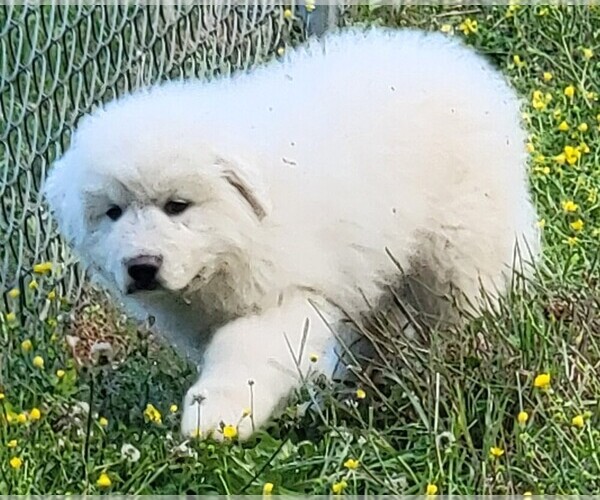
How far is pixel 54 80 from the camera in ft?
17.0

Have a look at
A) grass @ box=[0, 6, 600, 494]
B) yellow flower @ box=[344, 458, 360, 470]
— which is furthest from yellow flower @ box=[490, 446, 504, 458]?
yellow flower @ box=[344, 458, 360, 470]

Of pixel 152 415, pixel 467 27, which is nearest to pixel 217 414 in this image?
pixel 152 415

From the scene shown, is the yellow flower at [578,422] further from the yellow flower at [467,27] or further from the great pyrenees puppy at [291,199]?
the yellow flower at [467,27]

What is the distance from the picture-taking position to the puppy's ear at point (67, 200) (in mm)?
3877

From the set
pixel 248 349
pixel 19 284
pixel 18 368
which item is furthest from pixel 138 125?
pixel 19 284

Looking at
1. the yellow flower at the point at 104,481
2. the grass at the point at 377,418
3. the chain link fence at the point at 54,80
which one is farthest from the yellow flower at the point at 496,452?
the chain link fence at the point at 54,80

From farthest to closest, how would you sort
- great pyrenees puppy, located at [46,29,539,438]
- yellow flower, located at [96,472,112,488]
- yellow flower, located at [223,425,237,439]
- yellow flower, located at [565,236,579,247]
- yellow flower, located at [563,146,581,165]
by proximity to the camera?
yellow flower, located at [563,146,581,165]
yellow flower, located at [565,236,579,247]
great pyrenees puppy, located at [46,29,539,438]
yellow flower, located at [223,425,237,439]
yellow flower, located at [96,472,112,488]

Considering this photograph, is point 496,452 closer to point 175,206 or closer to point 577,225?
point 175,206

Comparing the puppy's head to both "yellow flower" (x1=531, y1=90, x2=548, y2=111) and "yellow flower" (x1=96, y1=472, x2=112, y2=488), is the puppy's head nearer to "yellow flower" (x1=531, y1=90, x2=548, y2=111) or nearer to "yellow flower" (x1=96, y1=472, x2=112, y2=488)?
"yellow flower" (x1=96, y1=472, x2=112, y2=488)

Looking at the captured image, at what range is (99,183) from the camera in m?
3.79

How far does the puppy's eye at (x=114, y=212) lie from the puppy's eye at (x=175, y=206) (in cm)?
12

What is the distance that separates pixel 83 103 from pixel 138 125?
56.1 inches

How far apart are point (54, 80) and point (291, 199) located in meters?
1.50

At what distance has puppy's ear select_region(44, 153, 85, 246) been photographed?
3877 millimetres
